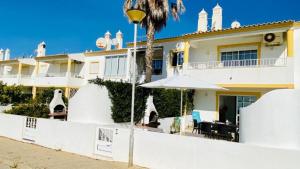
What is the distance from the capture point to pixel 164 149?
8586mm

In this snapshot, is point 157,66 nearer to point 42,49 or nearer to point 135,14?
point 135,14

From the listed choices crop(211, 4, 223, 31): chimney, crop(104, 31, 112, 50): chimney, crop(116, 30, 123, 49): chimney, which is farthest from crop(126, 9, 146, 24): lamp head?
crop(116, 30, 123, 49): chimney

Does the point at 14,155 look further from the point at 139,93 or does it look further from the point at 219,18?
the point at 219,18

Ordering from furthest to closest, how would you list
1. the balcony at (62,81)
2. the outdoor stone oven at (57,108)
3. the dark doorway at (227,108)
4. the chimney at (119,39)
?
the chimney at (119,39), the balcony at (62,81), the dark doorway at (227,108), the outdoor stone oven at (57,108)

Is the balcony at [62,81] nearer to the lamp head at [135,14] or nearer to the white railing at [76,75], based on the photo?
the white railing at [76,75]

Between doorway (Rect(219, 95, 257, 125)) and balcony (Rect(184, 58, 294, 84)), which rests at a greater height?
balcony (Rect(184, 58, 294, 84))

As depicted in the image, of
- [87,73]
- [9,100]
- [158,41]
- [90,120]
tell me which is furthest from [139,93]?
[87,73]

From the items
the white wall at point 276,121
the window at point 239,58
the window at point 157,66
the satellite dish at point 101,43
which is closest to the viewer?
the white wall at point 276,121

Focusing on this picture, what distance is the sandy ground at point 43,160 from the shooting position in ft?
29.4

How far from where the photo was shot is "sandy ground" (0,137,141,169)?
8966 millimetres

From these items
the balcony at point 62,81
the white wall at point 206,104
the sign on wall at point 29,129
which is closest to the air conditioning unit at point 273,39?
the white wall at point 206,104

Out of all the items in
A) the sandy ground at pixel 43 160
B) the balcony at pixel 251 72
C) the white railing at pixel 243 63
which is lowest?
the sandy ground at pixel 43 160

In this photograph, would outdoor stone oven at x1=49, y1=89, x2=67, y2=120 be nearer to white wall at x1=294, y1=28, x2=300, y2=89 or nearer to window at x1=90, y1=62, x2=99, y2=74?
window at x1=90, y1=62, x2=99, y2=74

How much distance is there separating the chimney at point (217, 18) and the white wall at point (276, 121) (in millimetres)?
15427
